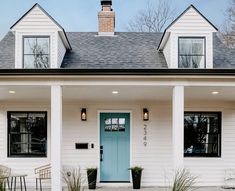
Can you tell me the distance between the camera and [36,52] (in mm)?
8953

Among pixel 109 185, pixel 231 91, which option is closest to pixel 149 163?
pixel 109 185

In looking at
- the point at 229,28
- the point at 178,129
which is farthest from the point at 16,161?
the point at 229,28

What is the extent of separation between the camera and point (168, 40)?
372 inches

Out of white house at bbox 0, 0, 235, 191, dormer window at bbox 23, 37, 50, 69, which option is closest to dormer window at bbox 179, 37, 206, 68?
white house at bbox 0, 0, 235, 191

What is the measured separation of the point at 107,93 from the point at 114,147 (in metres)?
2.38

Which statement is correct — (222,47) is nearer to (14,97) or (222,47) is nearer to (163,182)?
(163,182)

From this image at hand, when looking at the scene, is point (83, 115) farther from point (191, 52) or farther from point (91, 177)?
point (191, 52)

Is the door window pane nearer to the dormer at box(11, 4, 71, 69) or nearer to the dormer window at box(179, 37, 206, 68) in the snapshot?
the dormer at box(11, 4, 71, 69)

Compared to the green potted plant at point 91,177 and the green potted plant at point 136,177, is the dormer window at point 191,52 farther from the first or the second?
the green potted plant at point 91,177

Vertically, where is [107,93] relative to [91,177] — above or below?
above

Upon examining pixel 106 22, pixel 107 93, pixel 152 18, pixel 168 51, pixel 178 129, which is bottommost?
pixel 178 129

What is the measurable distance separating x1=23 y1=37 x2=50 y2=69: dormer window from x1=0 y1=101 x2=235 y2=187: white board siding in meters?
1.96

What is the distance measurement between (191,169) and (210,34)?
420 centimetres

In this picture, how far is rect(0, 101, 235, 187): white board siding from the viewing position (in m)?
10.4
